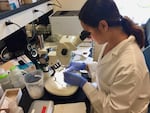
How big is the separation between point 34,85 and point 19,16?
712mm

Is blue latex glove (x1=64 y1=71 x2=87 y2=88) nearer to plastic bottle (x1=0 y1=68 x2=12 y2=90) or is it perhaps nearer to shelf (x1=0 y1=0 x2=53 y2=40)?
plastic bottle (x1=0 y1=68 x2=12 y2=90)

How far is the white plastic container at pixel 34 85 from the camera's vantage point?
119 centimetres

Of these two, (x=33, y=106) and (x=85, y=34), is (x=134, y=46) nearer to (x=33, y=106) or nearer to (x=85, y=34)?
(x=85, y=34)

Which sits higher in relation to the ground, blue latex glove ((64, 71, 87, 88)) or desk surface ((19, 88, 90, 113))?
blue latex glove ((64, 71, 87, 88))

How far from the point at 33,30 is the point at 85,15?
46.5 inches

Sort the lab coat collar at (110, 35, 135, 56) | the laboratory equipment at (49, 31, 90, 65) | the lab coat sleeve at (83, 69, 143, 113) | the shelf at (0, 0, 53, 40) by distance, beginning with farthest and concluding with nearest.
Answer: the shelf at (0, 0, 53, 40), the laboratory equipment at (49, 31, 90, 65), the lab coat collar at (110, 35, 135, 56), the lab coat sleeve at (83, 69, 143, 113)

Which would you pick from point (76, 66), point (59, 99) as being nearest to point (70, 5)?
point (76, 66)

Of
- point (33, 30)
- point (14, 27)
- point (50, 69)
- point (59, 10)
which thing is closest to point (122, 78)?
point (50, 69)

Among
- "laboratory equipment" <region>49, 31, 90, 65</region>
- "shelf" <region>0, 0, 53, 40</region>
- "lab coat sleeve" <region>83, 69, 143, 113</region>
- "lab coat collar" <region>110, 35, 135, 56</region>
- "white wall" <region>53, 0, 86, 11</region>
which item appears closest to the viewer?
"lab coat sleeve" <region>83, 69, 143, 113</region>

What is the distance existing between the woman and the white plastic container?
1.00ft

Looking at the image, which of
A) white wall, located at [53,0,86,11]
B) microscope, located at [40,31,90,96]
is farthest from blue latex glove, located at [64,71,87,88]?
white wall, located at [53,0,86,11]

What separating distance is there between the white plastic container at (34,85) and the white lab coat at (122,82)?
0.98 ft

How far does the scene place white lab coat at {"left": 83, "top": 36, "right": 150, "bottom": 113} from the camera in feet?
3.04

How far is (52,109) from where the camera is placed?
3.58 ft
